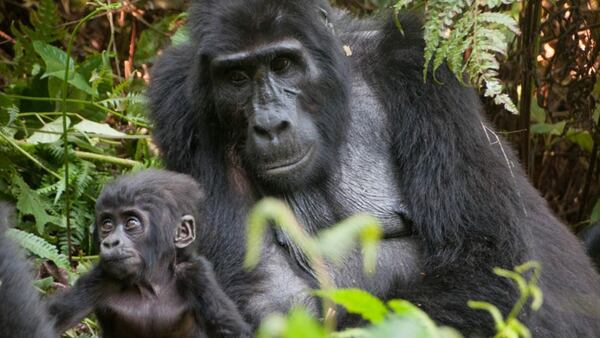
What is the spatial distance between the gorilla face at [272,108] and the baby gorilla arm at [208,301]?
554 millimetres

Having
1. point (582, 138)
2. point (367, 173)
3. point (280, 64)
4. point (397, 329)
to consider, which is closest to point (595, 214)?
point (582, 138)

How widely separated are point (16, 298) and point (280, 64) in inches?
79.1

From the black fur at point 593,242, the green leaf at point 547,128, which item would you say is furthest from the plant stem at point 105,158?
the black fur at point 593,242

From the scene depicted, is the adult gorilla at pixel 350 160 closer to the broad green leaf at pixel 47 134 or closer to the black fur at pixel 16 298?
the broad green leaf at pixel 47 134

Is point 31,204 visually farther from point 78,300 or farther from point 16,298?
point 16,298

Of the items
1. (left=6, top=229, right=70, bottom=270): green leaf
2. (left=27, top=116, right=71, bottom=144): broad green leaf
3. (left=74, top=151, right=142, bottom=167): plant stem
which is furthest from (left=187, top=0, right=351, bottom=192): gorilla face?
(left=27, top=116, right=71, bottom=144): broad green leaf

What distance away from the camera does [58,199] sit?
5902 millimetres

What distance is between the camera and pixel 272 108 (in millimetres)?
4441

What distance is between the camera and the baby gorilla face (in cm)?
391

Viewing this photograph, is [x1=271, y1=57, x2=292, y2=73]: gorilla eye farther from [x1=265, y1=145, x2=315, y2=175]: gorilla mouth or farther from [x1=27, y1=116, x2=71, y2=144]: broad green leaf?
[x1=27, y1=116, x2=71, y2=144]: broad green leaf

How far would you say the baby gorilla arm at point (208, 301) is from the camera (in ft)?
12.9

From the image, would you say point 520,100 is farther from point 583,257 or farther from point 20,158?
point 20,158

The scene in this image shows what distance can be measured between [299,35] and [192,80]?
0.55 meters

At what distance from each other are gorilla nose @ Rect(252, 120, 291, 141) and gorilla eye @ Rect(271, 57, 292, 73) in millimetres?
338
